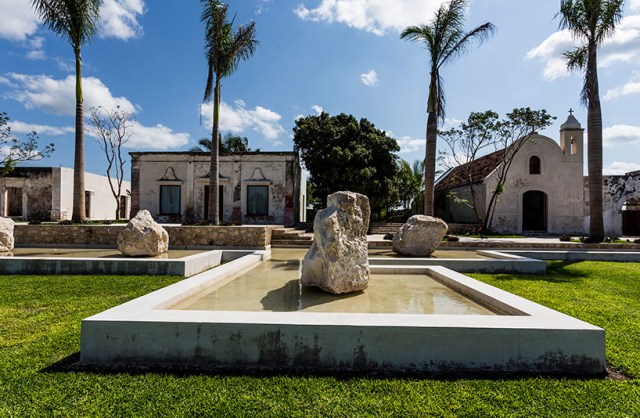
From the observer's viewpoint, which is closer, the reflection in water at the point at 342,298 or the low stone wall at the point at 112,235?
the reflection in water at the point at 342,298

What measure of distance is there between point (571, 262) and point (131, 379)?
1130cm

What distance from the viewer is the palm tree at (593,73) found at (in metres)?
11.9

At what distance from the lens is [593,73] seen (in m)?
12.2

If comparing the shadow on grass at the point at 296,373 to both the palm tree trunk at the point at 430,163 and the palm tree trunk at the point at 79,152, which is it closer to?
the palm tree trunk at the point at 430,163

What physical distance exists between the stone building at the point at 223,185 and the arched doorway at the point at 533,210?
1620 cm

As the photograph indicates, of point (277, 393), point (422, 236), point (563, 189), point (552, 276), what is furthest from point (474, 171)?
point (277, 393)

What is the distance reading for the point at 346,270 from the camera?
4.47 meters

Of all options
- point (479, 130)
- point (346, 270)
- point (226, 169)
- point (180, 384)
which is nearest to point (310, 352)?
point (180, 384)

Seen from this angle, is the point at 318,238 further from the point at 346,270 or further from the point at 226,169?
the point at 226,169

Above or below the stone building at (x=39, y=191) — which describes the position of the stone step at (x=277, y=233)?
below

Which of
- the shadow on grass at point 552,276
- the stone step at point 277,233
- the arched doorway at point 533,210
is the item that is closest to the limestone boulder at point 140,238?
the stone step at point 277,233

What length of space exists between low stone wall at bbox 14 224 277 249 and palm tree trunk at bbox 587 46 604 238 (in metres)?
12.6

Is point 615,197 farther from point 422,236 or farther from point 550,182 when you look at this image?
Result: point 422,236

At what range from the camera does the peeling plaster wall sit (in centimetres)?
2002
